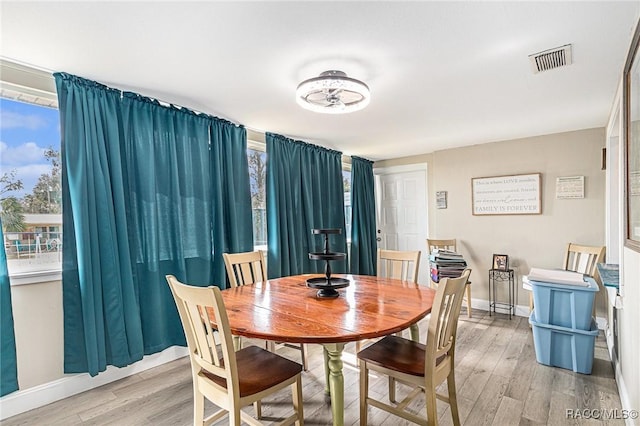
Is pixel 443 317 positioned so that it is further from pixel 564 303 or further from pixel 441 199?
pixel 441 199

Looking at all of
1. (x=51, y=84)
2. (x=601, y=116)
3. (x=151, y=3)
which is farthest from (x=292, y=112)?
(x=601, y=116)

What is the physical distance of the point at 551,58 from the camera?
194 centimetres

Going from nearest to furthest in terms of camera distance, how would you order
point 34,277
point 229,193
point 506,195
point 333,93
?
point 34,277 < point 333,93 < point 229,193 < point 506,195

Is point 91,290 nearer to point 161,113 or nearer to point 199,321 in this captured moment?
point 199,321

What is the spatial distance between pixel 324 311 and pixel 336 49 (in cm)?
147

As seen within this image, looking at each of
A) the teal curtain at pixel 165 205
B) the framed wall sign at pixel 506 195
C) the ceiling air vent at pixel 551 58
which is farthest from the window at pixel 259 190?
the framed wall sign at pixel 506 195

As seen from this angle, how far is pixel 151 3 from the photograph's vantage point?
1.43m

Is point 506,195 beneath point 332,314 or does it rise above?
above

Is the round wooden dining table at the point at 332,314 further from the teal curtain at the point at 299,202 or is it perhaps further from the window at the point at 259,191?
the window at the point at 259,191

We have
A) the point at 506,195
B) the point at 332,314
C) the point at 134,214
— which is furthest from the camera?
the point at 506,195

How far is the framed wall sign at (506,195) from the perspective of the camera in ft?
12.7

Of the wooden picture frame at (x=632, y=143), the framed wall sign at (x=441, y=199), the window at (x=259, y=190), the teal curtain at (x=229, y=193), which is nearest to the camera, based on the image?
the wooden picture frame at (x=632, y=143)

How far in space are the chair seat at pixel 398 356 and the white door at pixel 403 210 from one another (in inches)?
125

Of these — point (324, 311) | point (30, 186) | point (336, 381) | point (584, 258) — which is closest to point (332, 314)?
point (324, 311)
